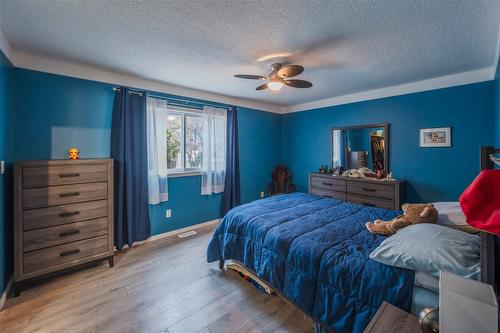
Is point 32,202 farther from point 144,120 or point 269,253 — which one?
point 269,253

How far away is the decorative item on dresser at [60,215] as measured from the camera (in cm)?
199

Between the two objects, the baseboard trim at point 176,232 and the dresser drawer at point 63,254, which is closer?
the dresser drawer at point 63,254

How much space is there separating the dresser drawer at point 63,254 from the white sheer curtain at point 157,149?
90 centimetres

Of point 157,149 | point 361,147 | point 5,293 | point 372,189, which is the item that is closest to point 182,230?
point 157,149

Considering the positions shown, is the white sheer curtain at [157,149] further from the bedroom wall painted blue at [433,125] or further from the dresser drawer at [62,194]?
the bedroom wall painted blue at [433,125]

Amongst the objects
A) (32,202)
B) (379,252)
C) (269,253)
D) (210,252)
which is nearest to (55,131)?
(32,202)

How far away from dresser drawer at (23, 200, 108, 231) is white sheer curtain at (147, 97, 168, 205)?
0.80m

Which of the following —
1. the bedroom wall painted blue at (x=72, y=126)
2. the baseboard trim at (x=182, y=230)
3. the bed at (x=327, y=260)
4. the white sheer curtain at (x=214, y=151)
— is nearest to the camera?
the bed at (x=327, y=260)

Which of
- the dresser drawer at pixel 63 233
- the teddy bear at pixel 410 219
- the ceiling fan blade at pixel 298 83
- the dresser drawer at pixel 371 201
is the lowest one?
the dresser drawer at pixel 63 233

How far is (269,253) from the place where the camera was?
1.86 m

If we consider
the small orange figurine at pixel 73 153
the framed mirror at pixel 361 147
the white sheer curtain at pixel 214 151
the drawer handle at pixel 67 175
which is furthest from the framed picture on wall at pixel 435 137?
the small orange figurine at pixel 73 153

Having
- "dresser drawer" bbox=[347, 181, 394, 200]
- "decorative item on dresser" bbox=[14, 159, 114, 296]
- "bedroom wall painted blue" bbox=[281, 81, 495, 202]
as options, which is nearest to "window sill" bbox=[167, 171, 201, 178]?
"decorative item on dresser" bbox=[14, 159, 114, 296]

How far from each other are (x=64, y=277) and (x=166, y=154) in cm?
185

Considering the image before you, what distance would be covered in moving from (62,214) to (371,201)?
3946 mm
